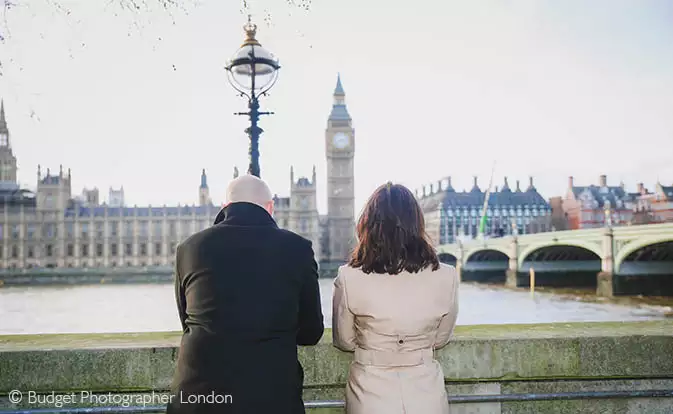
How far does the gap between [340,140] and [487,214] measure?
68.1ft

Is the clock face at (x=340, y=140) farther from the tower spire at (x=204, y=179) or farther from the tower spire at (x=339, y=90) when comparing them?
the tower spire at (x=204, y=179)

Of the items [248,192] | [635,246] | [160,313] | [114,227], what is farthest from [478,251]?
[248,192]

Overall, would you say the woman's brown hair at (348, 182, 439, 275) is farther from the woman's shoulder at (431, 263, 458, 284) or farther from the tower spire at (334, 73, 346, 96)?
the tower spire at (334, 73, 346, 96)

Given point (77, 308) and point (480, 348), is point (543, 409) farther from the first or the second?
point (77, 308)

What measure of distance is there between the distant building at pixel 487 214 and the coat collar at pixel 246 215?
75810 mm

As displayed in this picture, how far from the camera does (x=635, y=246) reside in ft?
87.9

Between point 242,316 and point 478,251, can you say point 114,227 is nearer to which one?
point 478,251

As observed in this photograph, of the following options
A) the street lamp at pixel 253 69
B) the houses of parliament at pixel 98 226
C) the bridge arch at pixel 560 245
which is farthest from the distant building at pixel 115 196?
the street lamp at pixel 253 69

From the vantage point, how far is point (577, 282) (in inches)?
1583

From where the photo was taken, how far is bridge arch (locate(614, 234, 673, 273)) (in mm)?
24578

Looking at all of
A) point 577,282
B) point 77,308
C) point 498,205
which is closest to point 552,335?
point 77,308

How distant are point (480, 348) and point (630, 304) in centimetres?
2579

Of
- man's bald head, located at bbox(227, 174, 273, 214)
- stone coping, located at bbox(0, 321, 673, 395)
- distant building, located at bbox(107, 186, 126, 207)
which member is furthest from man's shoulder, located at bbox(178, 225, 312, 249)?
distant building, located at bbox(107, 186, 126, 207)

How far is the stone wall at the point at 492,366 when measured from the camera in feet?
7.95
